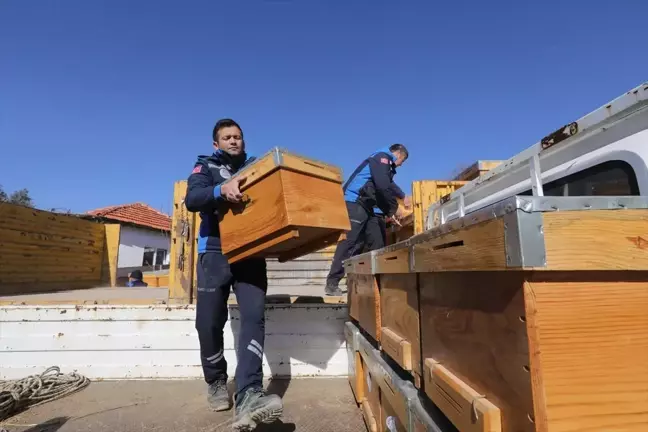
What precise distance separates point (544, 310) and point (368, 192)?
392 centimetres

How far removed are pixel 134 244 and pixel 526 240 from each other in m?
21.0

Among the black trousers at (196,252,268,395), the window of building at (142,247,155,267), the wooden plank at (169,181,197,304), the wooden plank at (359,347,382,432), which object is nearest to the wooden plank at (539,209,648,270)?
the wooden plank at (359,347,382,432)

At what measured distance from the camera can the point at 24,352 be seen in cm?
368

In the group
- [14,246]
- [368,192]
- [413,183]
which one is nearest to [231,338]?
[368,192]

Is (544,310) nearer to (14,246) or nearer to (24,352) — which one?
(24,352)

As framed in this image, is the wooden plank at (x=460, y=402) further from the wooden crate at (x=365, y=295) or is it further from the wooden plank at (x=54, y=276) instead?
the wooden plank at (x=54, y=276)

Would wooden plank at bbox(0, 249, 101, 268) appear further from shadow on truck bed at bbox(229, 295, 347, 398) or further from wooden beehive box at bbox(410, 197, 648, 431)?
wooden beehive box at bbox(410, 197, 648, 431)

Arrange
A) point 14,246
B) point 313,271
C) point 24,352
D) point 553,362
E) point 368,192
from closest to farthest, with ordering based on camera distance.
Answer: point 553,362
point 24,352
point 368,192
point 313,271
point 14,246

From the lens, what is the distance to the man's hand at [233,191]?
2322 millimetres

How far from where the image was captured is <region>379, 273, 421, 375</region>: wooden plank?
63.8 inches

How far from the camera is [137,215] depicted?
847 inches

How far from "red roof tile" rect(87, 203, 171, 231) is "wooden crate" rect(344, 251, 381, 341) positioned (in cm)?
1825

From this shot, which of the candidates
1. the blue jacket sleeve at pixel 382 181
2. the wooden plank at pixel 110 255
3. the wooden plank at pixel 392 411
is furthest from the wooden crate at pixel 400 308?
the wooden plank at pixel 110 255

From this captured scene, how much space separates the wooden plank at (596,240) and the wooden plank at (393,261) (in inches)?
31.4
